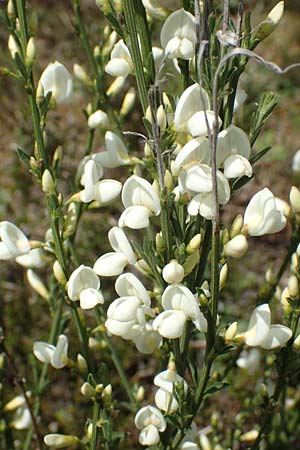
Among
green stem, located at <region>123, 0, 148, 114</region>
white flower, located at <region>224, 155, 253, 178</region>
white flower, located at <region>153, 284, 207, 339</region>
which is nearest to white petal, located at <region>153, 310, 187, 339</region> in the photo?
white flower, located at <region>153, 284, 207, 339</region>

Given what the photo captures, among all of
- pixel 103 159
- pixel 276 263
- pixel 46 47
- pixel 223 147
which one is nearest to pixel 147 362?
pixel 276 263

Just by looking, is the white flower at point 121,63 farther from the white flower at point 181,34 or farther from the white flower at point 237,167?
the white flower at point 237,167

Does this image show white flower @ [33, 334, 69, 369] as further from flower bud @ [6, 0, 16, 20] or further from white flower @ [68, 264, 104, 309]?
flower bud @ [6, 0, 16, 20]

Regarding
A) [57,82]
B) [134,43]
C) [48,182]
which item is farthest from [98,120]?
[134,43]

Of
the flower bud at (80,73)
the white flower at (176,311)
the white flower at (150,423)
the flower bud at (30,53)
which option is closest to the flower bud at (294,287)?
the white flower at (176,311)

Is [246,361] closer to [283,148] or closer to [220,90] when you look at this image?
[220,90]

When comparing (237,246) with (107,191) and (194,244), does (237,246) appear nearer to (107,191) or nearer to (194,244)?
(194,244)
